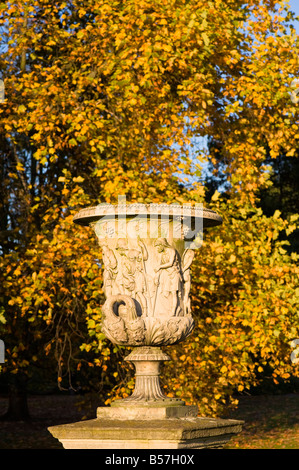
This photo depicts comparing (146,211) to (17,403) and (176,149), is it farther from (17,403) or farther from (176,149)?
(17,403)

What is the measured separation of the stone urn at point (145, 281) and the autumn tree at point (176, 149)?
2.05 metres

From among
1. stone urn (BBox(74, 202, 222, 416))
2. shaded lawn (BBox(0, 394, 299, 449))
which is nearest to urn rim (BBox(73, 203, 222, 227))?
stone urn (BBox(74, 202, 222, 416))

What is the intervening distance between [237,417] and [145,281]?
10.8 meters

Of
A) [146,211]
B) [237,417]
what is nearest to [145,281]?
[146,211]

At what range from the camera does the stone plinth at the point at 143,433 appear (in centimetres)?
557

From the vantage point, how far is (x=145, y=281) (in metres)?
6.37

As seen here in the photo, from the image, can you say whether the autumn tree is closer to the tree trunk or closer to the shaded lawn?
the shaded lawn

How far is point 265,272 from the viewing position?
8883 millimetres

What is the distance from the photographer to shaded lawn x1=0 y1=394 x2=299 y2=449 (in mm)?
12211

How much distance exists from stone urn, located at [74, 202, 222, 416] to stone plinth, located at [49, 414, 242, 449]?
12.9 inches

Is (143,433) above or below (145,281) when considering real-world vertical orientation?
below
